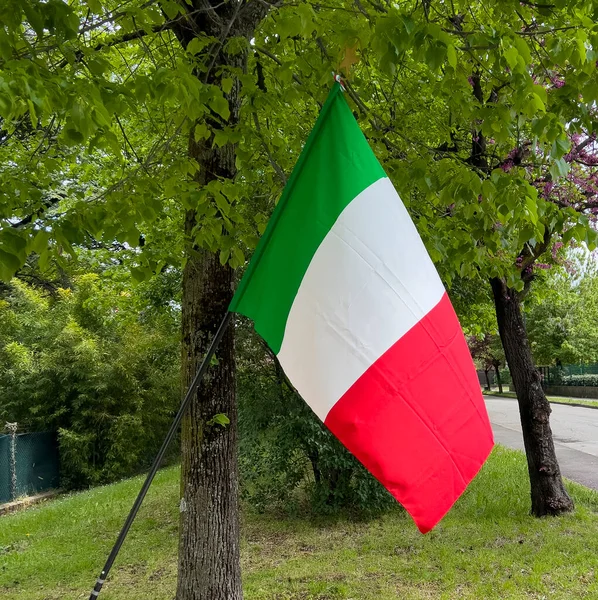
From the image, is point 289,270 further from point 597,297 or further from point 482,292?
point 597,297

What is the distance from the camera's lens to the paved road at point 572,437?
10840 mm

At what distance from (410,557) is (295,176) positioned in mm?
5052

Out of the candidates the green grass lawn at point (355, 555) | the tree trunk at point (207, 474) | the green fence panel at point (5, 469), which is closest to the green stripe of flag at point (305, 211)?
the tree trunk at point (207, 474)

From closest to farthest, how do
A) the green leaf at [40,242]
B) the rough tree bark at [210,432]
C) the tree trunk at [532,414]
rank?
1. the green leaf at [40,242]
2. the rough tree bark at [210,432]
3. the tree trunk at [532,414]

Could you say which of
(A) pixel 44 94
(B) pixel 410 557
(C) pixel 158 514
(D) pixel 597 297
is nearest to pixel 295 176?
(A) pixel 44 94

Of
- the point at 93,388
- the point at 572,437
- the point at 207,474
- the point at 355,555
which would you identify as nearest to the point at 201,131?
the point at 207,474

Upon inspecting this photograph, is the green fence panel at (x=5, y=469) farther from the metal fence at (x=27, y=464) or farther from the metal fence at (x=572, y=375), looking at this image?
the metal fence at (x=572, y=375)

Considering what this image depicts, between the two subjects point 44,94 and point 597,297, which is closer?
point 44,94

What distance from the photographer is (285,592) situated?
531 centimetres

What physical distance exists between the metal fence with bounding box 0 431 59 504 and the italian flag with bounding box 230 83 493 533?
39.1ft

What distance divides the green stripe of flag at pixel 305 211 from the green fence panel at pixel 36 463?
12.3 meters

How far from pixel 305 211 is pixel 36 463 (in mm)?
13299

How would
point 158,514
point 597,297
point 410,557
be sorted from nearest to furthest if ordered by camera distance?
point 410,557, point 158,514, point 597,297

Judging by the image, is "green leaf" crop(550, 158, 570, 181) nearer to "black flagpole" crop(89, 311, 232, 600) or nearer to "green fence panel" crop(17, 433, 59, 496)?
"black flagpole" crop(89, 311, 232, 600)
